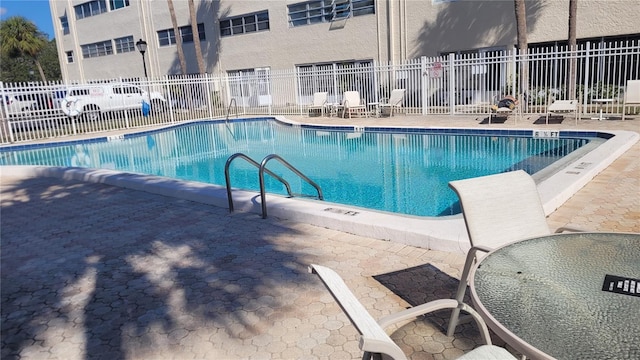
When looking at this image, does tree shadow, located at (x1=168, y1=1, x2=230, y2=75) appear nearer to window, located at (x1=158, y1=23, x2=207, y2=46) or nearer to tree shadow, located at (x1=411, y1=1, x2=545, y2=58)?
window, located at (x1=158, y1=23, x2=207, y2=46)

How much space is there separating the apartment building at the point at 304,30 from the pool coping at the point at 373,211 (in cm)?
1057

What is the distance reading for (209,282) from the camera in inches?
146

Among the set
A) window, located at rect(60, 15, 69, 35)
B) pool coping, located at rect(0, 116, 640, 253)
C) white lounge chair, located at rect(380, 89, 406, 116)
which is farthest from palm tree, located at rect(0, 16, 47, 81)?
pool coping, located at rect(0, 116, 640, 253)

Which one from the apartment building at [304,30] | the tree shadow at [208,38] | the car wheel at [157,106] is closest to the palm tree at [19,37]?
the apartment building at [304,30]

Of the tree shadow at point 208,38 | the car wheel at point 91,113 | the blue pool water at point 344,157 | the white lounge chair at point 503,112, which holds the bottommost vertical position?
the blue pool water at point 344,157

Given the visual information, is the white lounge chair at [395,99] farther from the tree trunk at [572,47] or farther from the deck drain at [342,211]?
the deck drain at [342,211]

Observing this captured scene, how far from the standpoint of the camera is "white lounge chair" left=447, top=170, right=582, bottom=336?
2.64 m

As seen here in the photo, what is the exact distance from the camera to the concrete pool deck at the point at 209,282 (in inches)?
111

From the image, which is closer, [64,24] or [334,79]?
[334,79]

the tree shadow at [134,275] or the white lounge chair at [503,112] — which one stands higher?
the white lounge chair at [503,112]

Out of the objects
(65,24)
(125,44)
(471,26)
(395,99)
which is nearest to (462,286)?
(395,99)

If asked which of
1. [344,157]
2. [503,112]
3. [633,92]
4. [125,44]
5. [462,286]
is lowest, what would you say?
[344,157]

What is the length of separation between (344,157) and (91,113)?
14572mm

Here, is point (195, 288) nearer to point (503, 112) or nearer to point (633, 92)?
point (503, 112)
